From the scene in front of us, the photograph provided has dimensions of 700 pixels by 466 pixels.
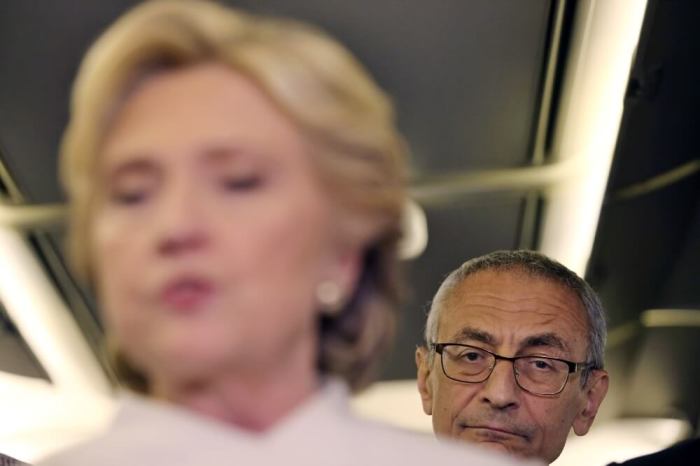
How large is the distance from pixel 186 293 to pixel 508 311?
33cm

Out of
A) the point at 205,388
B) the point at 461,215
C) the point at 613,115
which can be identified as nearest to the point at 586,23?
the point at 613,115

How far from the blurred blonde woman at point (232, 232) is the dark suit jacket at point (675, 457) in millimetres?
296

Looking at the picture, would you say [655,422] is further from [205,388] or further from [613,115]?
[205,388]

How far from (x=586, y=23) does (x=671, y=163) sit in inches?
6.4

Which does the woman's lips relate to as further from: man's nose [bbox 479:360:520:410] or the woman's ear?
man's nose [bbox 479:360:520:410]

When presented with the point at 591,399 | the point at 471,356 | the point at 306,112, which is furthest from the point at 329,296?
the point at 591,399

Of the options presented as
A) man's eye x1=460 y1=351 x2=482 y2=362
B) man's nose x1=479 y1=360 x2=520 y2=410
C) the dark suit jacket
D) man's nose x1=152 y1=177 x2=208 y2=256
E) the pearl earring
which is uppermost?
man's nose x1=152 y1=177 x2=208 y2=256

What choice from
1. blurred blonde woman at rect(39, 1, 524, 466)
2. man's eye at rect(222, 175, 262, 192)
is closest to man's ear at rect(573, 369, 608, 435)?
blurred blonde woman at rect(39, 1, 524, 466)

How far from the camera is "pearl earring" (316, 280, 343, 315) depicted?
0.57m

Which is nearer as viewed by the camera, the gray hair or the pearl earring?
the pearl earring

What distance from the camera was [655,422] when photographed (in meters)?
0.85

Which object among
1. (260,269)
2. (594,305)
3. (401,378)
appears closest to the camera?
(260,269)

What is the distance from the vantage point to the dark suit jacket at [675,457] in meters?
0.81

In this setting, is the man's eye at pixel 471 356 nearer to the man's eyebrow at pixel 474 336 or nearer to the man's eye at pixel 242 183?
the man's eyebrow at pixel 474 336
